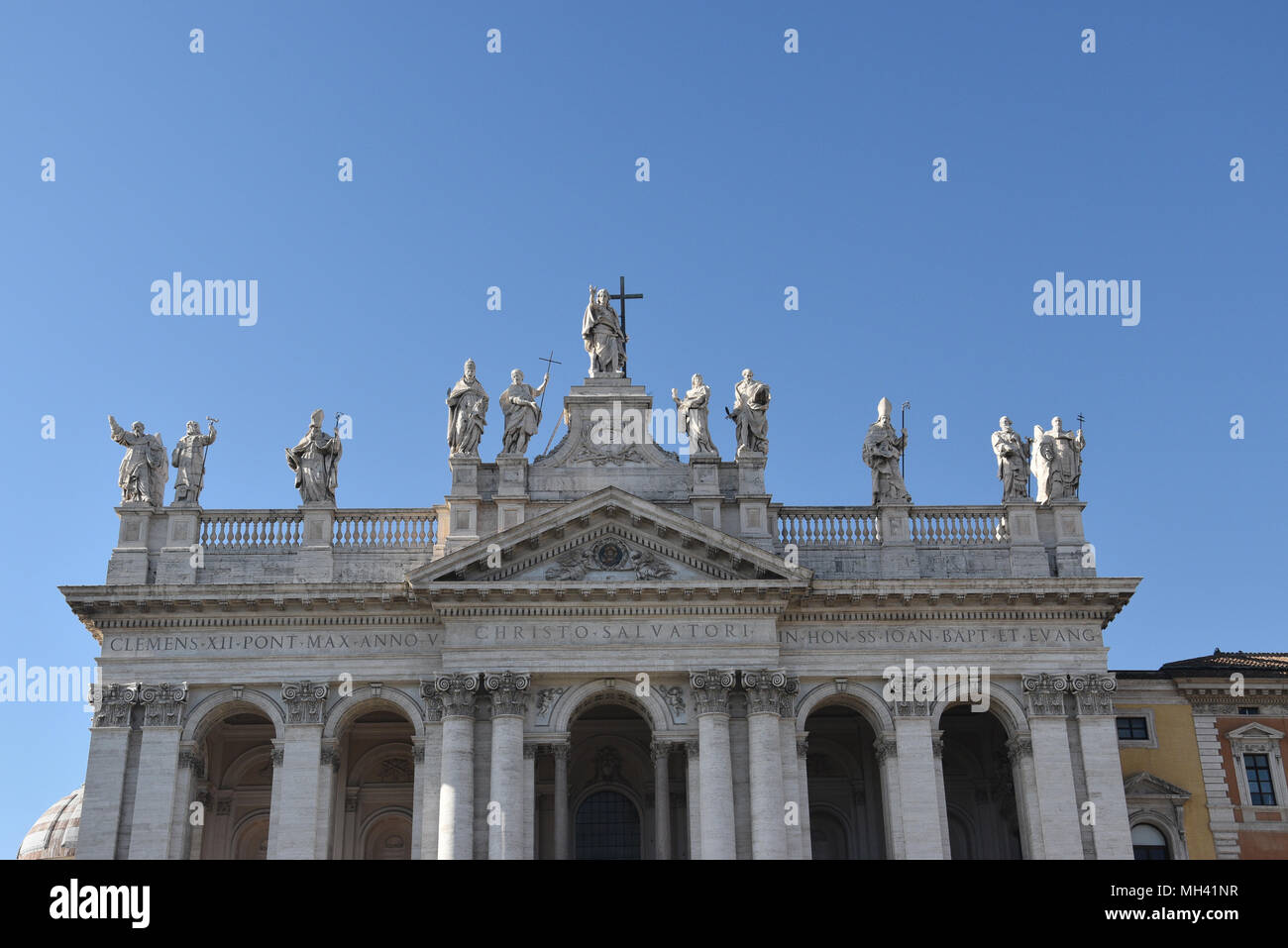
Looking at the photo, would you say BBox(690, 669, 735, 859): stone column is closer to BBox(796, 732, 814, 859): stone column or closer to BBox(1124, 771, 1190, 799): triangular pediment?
BBox(796, 732, 814, 859): stone column

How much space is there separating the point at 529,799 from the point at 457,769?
189 centimetres

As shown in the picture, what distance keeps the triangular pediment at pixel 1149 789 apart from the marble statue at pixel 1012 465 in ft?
27.5

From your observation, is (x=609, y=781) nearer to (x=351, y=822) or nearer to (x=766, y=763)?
(x=766, y=763)

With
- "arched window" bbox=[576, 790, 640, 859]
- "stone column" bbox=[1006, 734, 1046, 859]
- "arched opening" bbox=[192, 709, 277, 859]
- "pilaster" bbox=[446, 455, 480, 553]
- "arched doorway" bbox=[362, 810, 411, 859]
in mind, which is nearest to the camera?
"stone column" bbox=[1006, 734, 1046, 859]

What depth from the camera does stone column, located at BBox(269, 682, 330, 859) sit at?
3662 cm

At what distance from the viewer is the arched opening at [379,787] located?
4131cm

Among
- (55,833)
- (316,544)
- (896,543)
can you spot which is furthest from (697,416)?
(55,833)

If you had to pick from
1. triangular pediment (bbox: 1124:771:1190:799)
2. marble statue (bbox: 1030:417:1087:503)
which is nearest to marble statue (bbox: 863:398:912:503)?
marble statue (bbox: 1030:417:1087:503)

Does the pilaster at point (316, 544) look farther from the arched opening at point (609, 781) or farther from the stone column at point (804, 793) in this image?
the stone column at point (804, 793)

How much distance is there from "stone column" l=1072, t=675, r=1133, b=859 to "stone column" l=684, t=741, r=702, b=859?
31.6 feet

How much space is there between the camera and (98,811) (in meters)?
36.7

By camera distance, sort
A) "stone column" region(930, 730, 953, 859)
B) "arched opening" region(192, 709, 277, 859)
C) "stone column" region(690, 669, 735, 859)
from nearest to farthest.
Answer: "stone column" region(690, 669, 735, 859), "stone column" region(930, 730, 953, 859), "arched opening" region(192, 709, 277, 859)

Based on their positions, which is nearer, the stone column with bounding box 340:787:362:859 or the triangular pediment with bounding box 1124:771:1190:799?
the stone column with bounding box 340:787:362:859

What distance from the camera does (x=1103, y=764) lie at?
124ft
